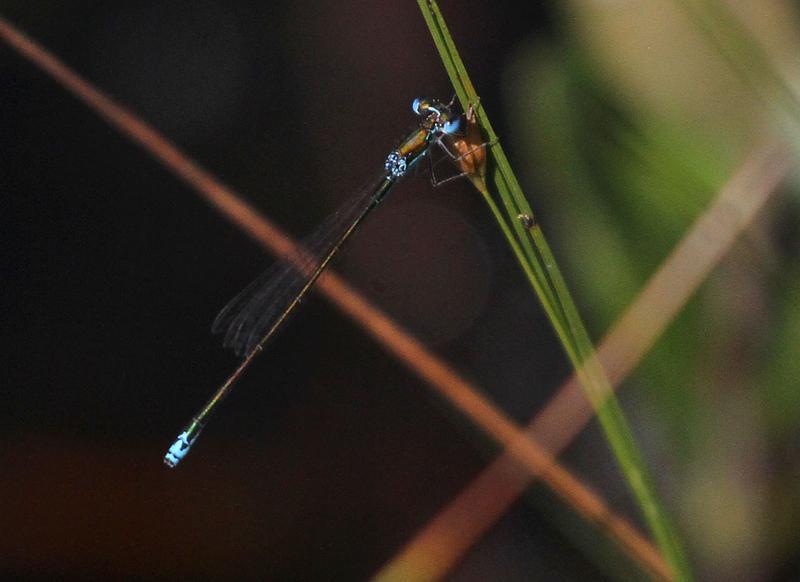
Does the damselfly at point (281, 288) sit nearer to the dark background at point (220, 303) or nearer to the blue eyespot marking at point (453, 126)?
the dark background at point (220, 303)

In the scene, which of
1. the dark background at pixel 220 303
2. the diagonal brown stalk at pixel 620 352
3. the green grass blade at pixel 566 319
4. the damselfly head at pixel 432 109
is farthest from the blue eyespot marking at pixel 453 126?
the diagonal brown stalk at pixel 620 352

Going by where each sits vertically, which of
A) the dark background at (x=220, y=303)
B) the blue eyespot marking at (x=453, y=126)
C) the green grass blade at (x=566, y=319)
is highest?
the blue eyespot marking at (x=453, y=126)

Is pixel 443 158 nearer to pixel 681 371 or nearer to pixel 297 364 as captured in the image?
pixel 297 364

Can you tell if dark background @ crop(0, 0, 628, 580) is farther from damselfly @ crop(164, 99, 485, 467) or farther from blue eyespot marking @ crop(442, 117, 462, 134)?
blue eyespot marking @ crop(442, 117, 462, 134)

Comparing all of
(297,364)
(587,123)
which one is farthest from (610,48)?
(297,364)

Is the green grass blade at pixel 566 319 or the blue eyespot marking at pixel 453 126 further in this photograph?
the blue eyespot marking at pixel 453 126

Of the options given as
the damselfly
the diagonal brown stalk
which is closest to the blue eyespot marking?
the damselfly

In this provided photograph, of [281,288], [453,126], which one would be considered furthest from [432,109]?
[281,288]
